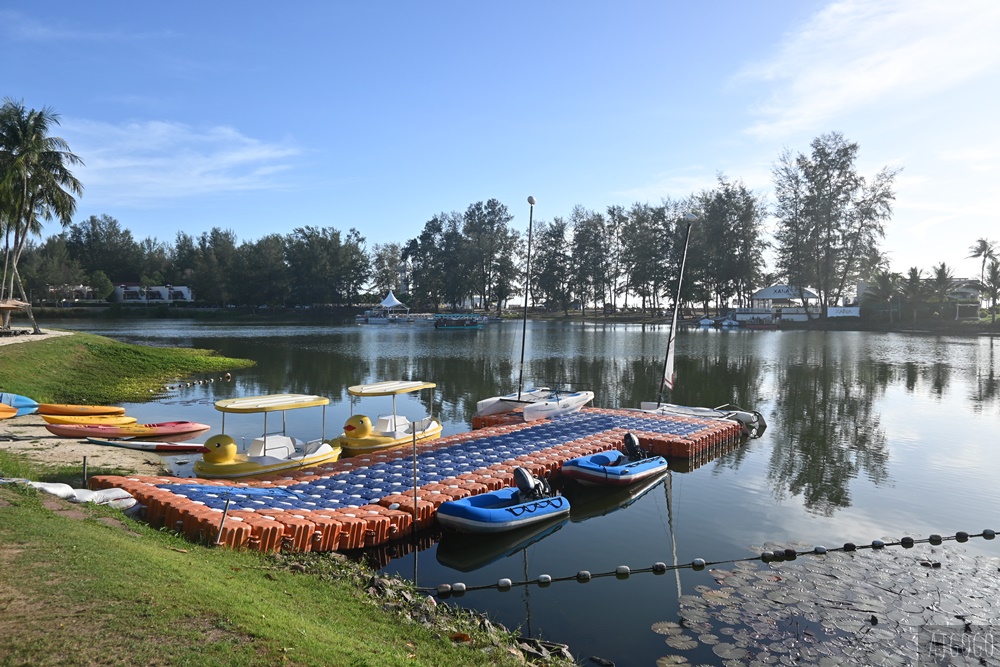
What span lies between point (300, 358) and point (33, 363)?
2108cm

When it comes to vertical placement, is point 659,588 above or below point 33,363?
below

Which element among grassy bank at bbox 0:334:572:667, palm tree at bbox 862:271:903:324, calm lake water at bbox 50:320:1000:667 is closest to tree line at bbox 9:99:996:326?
palm tree at bbox 862:271:903:324

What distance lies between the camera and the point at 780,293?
115 metres

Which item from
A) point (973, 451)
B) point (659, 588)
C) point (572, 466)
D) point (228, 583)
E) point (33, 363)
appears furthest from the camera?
point (33, 363)

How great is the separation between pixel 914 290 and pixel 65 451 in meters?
102

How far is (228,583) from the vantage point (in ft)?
28.4

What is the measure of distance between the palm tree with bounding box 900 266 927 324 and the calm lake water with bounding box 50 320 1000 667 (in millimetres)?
37690

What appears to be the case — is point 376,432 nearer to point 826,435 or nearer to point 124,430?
point 124,430

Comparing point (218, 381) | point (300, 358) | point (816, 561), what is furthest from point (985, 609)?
point (300, 358)

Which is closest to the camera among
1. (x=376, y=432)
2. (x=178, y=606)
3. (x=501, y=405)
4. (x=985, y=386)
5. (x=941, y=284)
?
(x=178, y=606)

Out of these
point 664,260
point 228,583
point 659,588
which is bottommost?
point 659,588

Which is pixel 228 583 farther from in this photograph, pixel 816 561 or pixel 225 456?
pixel 816 561

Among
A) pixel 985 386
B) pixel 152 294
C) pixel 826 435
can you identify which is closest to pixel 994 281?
pixel 985 386

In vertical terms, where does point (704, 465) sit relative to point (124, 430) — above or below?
below
